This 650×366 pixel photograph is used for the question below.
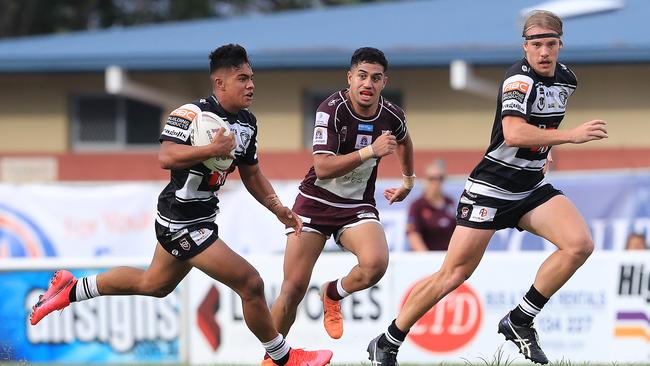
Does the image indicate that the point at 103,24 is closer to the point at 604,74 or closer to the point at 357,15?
the point at 357,15

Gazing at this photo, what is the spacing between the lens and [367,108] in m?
8.93

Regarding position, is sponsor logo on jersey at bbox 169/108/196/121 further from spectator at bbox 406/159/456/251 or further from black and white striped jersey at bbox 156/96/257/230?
spectator at bbox 406/159/456/251

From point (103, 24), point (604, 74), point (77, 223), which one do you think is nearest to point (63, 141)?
point (77, 223)

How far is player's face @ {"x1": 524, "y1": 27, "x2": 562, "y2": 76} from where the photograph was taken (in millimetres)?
7957

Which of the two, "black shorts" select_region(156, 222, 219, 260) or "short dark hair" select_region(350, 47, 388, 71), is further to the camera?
"short dark hair" select_region(350, 47, 388, 71)

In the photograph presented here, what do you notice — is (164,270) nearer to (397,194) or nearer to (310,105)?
(397,194)

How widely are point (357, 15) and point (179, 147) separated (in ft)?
49.5

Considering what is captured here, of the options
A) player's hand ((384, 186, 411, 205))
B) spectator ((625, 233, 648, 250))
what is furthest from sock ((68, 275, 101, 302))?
spectator ((625, 233, 648, 250))

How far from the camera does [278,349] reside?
852 cm

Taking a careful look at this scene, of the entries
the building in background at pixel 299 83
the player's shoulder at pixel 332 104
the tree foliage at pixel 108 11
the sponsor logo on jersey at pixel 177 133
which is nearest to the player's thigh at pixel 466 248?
the player's shoulder at pixel 332 104

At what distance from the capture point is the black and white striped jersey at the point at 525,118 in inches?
312

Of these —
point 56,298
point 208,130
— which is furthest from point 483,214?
point 56,298

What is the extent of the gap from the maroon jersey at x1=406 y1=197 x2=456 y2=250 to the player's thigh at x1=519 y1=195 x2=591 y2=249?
5618 millimetres

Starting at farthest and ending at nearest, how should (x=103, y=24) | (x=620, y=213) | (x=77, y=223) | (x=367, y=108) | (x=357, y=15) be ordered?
(x=103, y=24) < (x=357, y=15) < (x=77, y=223) < (x=620, y=213) < (x=367, y=108)
